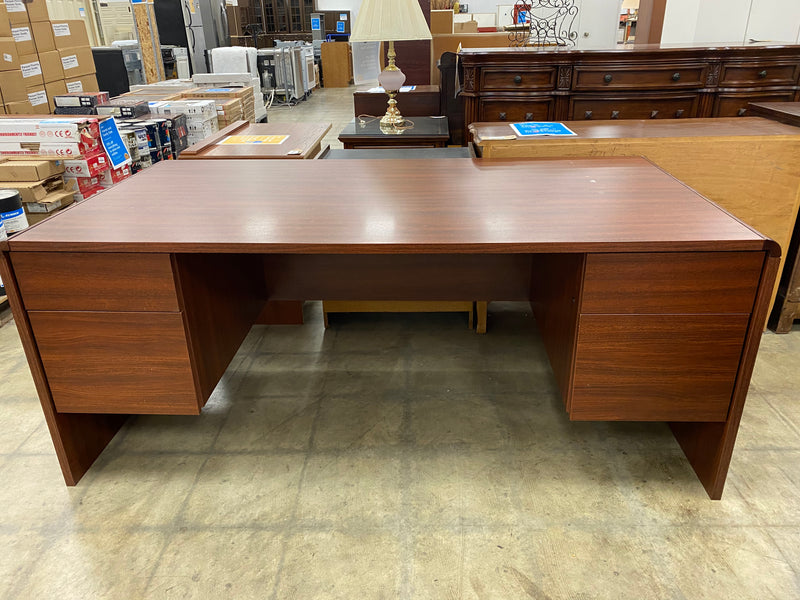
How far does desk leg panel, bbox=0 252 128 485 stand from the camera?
1.30 meters

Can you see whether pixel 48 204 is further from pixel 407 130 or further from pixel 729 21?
pixel 729 21

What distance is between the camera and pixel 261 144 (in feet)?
7.31

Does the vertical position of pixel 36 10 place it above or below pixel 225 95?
above

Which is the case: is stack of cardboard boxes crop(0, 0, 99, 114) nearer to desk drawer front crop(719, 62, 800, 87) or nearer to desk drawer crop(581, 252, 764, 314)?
desk drawer crop(581, 252, 764, 314)

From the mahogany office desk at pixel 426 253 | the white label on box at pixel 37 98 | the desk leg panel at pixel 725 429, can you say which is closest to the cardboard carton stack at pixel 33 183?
the white label on box at pixel 37 98

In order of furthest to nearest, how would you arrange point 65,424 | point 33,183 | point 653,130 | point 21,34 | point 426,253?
point 21,34 < point 33,183 < point 653,130 < point 65,424 < point 426,253

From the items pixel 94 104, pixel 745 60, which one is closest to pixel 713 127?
pixel 745 60

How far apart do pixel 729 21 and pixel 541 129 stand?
8.78 ft

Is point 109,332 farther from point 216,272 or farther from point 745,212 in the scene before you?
point 745,212

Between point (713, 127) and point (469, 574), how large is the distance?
174 cm

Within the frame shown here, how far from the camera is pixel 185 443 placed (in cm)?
167

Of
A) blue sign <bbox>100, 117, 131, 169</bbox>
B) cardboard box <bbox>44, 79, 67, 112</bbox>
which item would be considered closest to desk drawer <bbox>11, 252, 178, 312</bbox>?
blue sign <bbox>100, 117, 131, 169</bbox>

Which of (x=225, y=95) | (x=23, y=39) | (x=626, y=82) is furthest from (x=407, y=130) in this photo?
(x=23, y=39)

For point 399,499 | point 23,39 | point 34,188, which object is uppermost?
point 23,39
